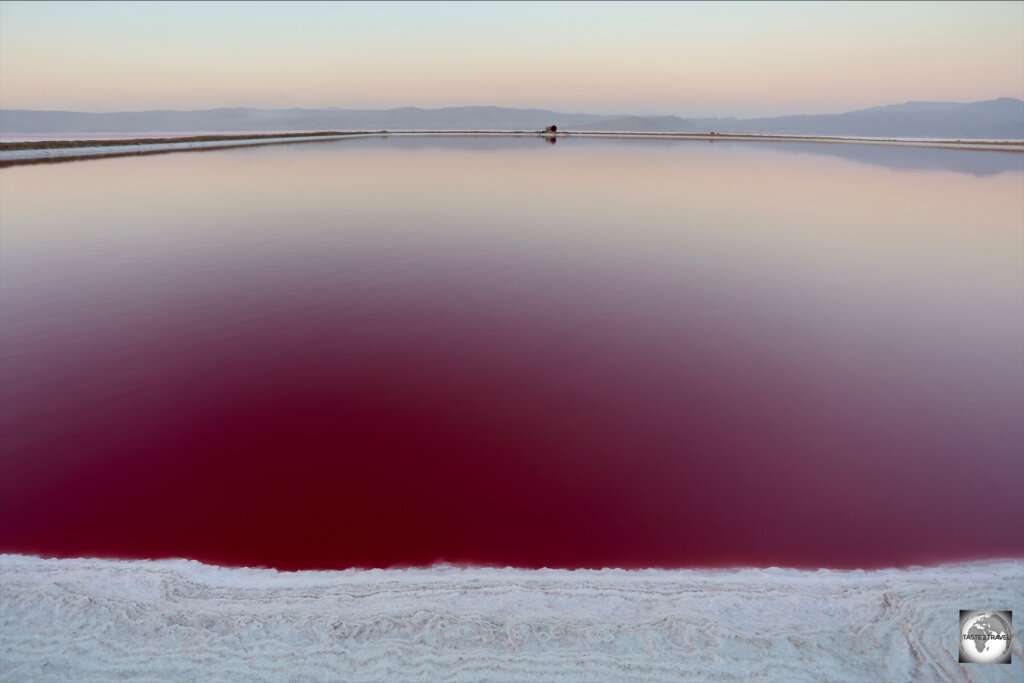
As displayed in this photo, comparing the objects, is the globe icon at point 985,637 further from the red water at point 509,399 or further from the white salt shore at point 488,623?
the red water at point 509,399

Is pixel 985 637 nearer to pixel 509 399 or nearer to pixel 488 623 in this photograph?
pixel 488 623

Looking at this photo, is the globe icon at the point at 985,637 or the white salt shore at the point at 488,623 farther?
the globe icon at the point at 985,637

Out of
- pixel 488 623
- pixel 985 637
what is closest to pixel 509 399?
pixel 488 623

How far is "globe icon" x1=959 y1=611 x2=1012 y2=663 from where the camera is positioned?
5.21 meters

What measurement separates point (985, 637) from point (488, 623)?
16.4ft

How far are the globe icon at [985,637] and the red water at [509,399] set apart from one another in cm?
108

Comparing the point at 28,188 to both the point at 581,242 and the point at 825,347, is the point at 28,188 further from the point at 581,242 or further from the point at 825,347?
the point at 825,347

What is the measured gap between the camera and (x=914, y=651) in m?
5.20

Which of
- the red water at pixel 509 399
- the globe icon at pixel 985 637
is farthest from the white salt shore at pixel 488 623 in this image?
the red water at pixel 509 399

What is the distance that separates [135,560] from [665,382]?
892 cm

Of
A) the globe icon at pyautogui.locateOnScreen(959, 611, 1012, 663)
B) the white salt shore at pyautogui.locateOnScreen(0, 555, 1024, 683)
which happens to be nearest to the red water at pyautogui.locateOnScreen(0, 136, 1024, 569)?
the white salt shore at pyautogui.locateOnScreen(0, 555, 1024, 683)

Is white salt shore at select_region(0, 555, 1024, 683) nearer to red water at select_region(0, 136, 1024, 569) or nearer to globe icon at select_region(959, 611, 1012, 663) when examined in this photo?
globe icon at select_region(959, 611, 1012, 663)

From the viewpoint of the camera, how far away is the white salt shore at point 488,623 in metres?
4.95

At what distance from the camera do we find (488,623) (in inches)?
214
